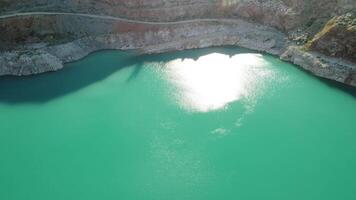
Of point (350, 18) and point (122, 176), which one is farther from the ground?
point (350, 18)

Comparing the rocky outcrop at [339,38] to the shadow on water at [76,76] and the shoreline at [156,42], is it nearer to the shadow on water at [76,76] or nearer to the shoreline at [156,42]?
the shoreline at [156,42]

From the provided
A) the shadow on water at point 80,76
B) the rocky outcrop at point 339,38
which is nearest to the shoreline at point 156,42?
the shadow on water at point 80,76

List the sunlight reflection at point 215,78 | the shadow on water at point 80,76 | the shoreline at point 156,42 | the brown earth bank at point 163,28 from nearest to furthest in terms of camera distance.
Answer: the sunlight reflection at point 215,78 → the shadow on water at point 80,76 → the brown earth bank at point 163,28 → the shoreline at point 156,42

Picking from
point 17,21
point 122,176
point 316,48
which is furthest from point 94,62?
point 316,48

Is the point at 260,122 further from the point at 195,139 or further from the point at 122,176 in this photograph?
the point at 122,176

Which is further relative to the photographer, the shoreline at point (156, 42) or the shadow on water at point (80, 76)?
the shoreline at point (156, 42)

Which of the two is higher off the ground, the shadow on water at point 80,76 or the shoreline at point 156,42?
the shoreline at point 156,42

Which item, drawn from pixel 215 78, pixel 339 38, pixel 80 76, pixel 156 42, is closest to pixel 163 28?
pixel 156 42

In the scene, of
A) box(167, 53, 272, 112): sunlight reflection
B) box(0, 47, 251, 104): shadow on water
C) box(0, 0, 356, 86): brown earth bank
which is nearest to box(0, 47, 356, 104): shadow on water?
box(0, 47, 251, 104): shadow on water
